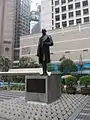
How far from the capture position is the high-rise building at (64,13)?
50062mm

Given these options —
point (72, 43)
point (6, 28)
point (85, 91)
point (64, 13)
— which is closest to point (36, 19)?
point (6, 28)

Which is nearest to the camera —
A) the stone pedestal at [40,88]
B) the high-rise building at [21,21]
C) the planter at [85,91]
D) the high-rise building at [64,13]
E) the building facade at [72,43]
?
the stone pedestal at [40,88]

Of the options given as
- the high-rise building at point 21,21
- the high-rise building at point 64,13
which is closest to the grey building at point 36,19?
the high-rise building at point 21,21

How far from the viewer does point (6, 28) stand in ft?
223

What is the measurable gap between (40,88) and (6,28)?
62183mm

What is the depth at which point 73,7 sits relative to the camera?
5234cm

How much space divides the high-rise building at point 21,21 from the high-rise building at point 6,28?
182 inches

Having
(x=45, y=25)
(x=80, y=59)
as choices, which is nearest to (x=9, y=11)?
(x=45, y=25)

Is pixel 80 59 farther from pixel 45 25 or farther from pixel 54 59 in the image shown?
pixel 45 25

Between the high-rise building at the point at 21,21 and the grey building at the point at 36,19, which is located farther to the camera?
the grey building at the point at 36,19

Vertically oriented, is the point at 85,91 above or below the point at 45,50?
below

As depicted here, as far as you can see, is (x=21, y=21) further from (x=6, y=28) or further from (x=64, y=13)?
(x=64, y=13)

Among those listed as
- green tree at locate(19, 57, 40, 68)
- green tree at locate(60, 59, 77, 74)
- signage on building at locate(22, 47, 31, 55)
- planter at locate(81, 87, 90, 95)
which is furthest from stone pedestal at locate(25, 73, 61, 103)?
signage on building at locate(22, 47, 31, 55)

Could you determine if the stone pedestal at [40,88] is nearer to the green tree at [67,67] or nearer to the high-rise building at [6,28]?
the green tree at [67,67]
